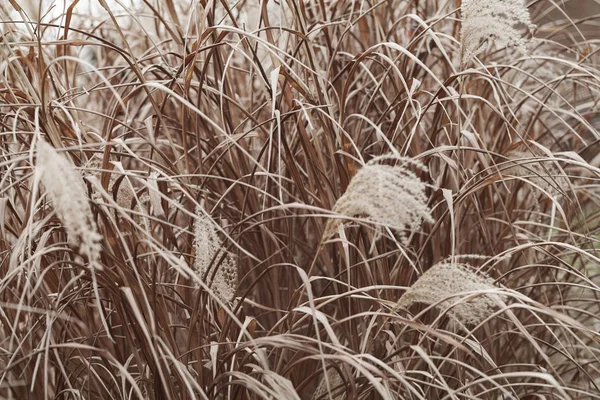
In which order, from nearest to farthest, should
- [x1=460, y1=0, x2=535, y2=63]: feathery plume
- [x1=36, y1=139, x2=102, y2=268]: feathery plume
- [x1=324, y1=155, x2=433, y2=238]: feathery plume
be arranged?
[x1=36, y1=139, x2=102, y2=268]: feathery plume → [x1=324, y1=155, x2=433, y2=238]: feathery plume → [x1=460, y1=0, x2=535, y2=63]: feathery plume

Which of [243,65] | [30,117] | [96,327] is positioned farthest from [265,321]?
[243,65]

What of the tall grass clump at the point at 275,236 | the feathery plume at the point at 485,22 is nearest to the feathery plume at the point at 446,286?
the tall grass clump at the point at 275,236

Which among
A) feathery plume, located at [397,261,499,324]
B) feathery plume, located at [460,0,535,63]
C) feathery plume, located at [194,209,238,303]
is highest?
feathery plume, located at [460,0,535,63]

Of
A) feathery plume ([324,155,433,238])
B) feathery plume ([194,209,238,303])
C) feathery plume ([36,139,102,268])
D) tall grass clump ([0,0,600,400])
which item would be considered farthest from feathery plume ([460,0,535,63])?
feathery plume ([36,139,102,268])

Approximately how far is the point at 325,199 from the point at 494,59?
3.32ft

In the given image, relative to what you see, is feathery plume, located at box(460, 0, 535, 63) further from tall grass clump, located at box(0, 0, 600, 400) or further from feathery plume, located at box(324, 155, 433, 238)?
feathery plume, located at box(324, 155, 433, 238)

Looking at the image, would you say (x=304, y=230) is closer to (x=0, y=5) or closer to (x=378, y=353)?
(x=378, y=353)

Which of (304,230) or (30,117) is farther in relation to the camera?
(304,230)

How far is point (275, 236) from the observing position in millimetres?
1122

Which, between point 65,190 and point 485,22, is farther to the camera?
point 485,22

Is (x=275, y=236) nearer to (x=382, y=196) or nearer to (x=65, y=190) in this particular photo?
(x=382, y=196)

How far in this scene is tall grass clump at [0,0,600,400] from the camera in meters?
0.86

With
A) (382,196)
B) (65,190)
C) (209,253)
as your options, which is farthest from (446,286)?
(65,190)

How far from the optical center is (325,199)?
1166mm
